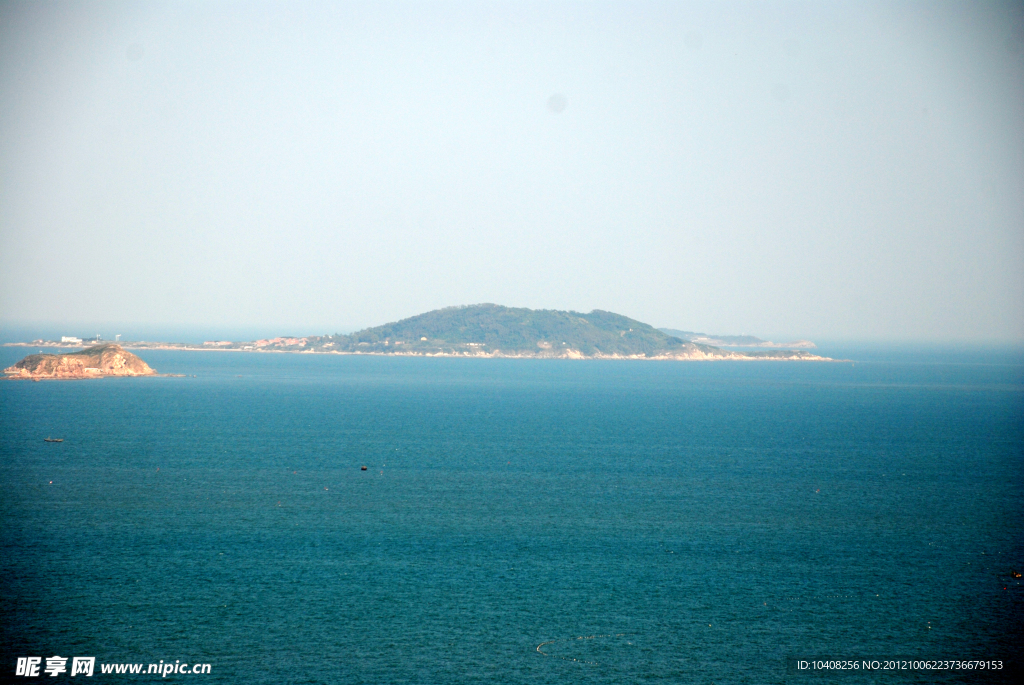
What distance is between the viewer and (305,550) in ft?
199

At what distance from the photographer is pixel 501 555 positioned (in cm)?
6069

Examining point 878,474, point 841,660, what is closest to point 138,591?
point 841,660

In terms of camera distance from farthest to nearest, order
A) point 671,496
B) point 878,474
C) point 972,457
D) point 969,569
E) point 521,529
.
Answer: point 972,457 < point 878,474 < point 671,496 < point 521,529 < point 969,569

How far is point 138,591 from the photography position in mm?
51531

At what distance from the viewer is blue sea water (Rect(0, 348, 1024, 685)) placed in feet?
148

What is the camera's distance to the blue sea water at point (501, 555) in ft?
148

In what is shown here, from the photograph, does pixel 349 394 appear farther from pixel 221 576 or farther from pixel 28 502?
pixel 221 576

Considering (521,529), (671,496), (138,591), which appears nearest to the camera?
(138,591)

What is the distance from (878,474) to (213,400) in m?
119

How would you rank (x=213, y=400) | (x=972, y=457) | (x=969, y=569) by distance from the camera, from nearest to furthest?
(x=969, y=569) < (x=972, y=457) < (x=213, y=400)

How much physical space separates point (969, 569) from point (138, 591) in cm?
5628

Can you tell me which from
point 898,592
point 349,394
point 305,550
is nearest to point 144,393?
point 349,394

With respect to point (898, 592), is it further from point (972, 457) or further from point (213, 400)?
point (213, 400)

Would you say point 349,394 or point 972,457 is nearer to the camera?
point 972,457
